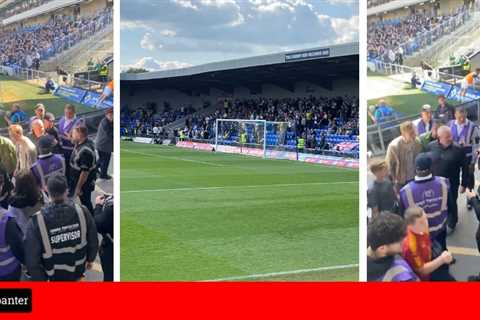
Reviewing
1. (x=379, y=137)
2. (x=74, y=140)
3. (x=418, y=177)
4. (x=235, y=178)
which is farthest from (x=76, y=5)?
(x=235, y=178)

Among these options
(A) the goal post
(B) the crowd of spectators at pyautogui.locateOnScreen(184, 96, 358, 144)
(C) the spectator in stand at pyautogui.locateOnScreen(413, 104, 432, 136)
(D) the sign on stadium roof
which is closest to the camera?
(C) the spectator in stand at pyautogui.locateOnScreen(413, 104, 432, 136)

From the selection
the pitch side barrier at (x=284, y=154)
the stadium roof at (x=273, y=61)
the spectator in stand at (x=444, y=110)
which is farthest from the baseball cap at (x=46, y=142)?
the stadium roof at (x=273, y=61)

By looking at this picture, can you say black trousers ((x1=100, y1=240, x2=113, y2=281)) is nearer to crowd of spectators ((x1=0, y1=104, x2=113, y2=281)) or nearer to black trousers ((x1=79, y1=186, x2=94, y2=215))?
crowd of spectators ((x1=0, y1=104, x2=113, y2=281))

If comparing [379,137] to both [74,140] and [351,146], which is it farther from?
[351,146]

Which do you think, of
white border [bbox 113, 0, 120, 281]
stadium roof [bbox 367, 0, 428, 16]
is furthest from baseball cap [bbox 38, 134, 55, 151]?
stadium roof [bbox 367, 0, 428, 16]

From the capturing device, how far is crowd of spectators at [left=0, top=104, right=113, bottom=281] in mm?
3738

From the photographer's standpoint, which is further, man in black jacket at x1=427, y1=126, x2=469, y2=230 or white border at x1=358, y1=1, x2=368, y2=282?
man in black jacket at x1=427, y1=126, x2=469, y2=230

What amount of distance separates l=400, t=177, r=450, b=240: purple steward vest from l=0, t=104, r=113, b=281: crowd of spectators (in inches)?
85.6

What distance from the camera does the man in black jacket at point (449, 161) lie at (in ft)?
13.1

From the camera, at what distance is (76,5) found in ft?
13.0

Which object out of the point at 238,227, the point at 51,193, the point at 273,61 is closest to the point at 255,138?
the point at 273,61

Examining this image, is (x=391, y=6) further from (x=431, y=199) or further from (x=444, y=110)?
(x=431, y=199)

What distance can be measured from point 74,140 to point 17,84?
59 centimetres

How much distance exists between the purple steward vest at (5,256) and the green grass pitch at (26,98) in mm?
725
